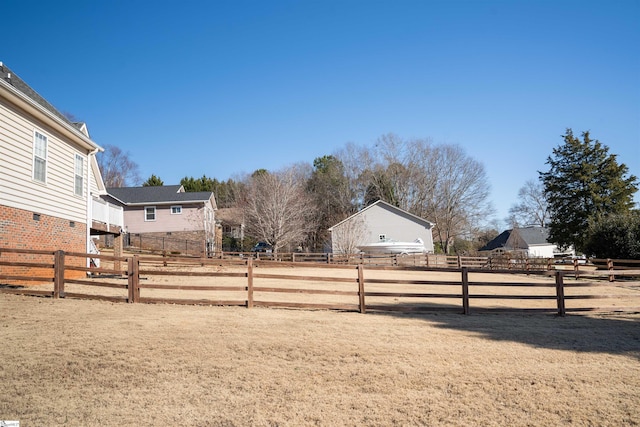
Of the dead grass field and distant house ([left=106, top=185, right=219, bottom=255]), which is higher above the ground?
distant house ([left=106, top=185, right=219, bottom=255])

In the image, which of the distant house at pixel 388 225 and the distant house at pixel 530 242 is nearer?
the distant house at pixel 388 225

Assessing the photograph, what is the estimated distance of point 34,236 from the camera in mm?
13250

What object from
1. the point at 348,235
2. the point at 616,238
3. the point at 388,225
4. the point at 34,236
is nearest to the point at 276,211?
the point at 348,235

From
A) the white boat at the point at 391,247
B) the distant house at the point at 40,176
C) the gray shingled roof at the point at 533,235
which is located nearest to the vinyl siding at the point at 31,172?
the distant house at the point at 40,176

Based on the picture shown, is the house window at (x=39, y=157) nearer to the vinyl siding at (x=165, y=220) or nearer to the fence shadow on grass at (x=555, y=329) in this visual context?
the fence shadow on grass at (x=555, y=329)

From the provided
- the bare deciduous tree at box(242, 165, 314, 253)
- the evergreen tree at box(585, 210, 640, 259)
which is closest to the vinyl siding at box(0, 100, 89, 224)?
the bare deciduous tree at box(242, 165, 314, 253)

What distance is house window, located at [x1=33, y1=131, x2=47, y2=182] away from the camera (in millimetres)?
13601

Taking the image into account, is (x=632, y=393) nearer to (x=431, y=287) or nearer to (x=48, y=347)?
(x=48, y=347)

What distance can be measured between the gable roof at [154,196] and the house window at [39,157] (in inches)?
1027

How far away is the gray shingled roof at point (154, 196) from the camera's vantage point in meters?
40.5

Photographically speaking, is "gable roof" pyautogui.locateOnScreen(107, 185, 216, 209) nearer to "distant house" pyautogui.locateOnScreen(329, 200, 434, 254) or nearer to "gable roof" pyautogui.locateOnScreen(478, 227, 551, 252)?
"distant house" pyautogui.locateOnScreen(329, 200, 434, 254)

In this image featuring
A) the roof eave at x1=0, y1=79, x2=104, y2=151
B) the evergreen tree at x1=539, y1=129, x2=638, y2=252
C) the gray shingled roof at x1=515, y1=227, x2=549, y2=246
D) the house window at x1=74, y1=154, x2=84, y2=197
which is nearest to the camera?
the roof eave at x1=0, y1=79, x2=104, y2=151

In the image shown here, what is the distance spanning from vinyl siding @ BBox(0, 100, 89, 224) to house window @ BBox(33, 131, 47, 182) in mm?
150

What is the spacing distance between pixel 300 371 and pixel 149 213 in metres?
38.2
